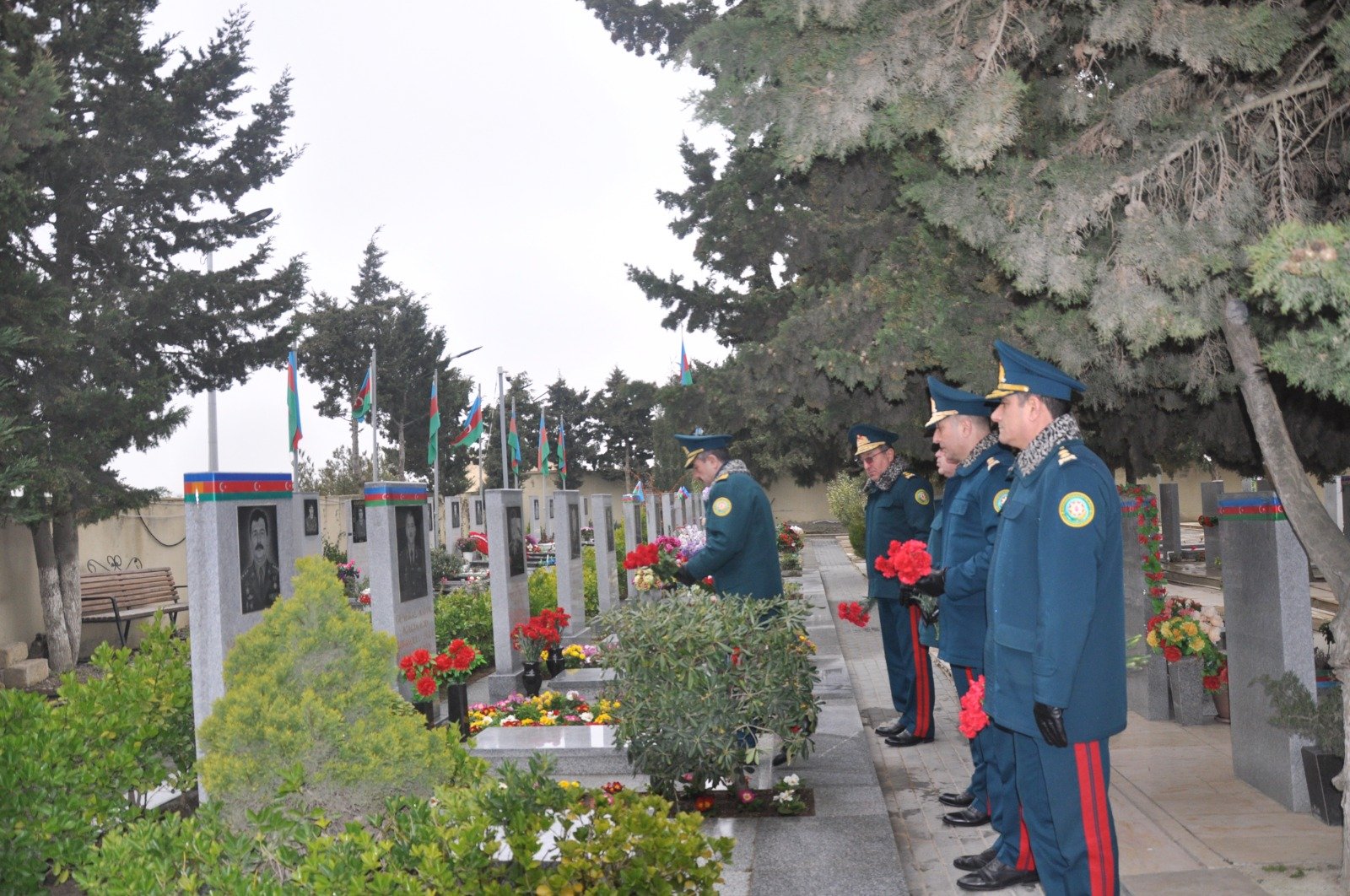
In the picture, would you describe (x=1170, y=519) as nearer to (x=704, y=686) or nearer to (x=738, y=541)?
(x=738, y=541)

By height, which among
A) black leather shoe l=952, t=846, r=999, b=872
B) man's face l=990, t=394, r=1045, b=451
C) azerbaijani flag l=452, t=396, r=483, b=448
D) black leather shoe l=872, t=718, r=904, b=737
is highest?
azerbaijani flag l=452, t=396, r=483, b=448

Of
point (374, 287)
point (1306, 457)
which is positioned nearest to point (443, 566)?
point (1306, 457)

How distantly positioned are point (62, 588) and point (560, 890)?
1435cm

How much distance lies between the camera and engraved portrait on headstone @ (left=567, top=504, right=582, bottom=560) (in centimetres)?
1233

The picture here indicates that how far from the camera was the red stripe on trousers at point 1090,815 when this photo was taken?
12.9ft

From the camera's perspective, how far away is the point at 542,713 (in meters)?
7.91

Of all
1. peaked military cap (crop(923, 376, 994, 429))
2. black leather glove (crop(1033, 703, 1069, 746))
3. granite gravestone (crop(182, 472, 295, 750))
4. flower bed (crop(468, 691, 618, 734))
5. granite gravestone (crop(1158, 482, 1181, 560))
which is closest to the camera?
black leather glove (crop(1033, 703, 1069, 746))

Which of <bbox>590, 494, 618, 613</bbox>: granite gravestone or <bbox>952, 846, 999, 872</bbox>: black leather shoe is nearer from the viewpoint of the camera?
<bbox>952, 846, 999, 872</bbox>: black leather shoe

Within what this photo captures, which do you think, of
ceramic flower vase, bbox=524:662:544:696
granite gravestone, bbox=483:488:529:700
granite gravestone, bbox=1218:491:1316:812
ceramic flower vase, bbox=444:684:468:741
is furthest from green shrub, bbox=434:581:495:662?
granite gravestone, bbox=1218:491:1316:812

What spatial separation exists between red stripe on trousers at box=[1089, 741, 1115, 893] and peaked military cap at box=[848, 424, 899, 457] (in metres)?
3.86

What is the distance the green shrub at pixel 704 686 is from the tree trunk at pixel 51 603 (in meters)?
11.5

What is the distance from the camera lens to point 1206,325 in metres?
4.50

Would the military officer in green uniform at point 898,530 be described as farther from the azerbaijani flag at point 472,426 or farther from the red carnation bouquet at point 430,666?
the azerbaijani flag at point 472,426

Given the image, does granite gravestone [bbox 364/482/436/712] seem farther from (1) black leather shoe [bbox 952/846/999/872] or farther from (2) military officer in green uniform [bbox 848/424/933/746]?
(1) black leather shoe [bbox 952/846/999/872]
